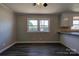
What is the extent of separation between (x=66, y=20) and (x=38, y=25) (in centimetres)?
40

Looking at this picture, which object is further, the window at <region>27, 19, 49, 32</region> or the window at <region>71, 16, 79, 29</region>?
the window at <region>27, 19, 49, 32</region>

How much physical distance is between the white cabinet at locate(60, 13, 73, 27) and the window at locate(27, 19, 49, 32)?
0.71 ft

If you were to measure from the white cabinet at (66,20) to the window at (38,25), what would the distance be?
217 mm

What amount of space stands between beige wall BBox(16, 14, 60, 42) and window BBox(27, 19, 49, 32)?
61mm

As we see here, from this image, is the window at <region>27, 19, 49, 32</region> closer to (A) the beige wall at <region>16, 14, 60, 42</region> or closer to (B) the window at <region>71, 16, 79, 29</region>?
(A) the beige wall at <region>16, 14, 60, 42</region>

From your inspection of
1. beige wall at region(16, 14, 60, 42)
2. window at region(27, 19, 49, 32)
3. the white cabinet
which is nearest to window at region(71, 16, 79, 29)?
the white cabinet

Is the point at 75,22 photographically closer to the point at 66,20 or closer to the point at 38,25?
the point at 66,20

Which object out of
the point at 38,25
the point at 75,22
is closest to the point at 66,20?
the point at 75,22

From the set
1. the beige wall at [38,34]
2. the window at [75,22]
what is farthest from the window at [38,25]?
the window at [75,22]

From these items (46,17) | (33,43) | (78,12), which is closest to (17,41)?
(33,43)

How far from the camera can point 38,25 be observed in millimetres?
1321

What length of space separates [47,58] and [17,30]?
657mm

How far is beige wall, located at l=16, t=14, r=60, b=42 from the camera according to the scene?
132cm

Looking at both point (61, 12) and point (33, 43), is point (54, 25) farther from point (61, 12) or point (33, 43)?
point (33, 43)
